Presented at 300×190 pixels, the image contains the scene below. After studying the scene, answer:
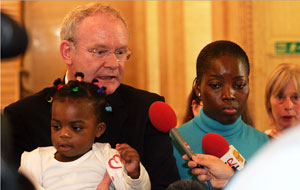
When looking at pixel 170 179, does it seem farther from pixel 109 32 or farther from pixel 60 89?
pixel 109 32

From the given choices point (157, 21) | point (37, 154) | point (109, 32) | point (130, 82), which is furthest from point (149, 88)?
point (37, 154)

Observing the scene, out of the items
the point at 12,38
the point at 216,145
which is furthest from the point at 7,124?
the point at 216,145

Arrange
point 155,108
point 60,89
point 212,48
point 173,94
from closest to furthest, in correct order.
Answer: point 155,108 → point 60,89 → point 212,48 → point 173,94

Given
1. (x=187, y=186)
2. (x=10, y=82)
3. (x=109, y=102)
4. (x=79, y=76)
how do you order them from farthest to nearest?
1. (x=10, y=82)
2. (x=109, y=102)
3. (x=79, y=76)
4. (x=187, y=186)

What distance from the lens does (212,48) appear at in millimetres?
1585

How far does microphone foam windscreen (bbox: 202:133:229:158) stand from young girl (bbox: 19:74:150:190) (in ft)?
0.71

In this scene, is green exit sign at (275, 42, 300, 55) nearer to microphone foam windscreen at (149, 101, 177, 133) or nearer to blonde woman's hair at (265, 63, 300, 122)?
blonde woman's hair at (265, 63, 300, 122)

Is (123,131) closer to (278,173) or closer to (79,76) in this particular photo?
(79,76)

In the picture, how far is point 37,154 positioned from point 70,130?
17 centimetres

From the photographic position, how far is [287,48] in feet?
13.5

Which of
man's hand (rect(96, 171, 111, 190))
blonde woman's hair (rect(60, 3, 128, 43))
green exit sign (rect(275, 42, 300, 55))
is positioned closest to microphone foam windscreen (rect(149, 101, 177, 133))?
man's hand (rect(96, 171, 111, 190))

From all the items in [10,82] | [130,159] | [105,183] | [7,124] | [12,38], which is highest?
[12,38]

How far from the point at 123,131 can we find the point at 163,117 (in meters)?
0.48

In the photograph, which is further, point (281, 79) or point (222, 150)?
point (281, 79)
